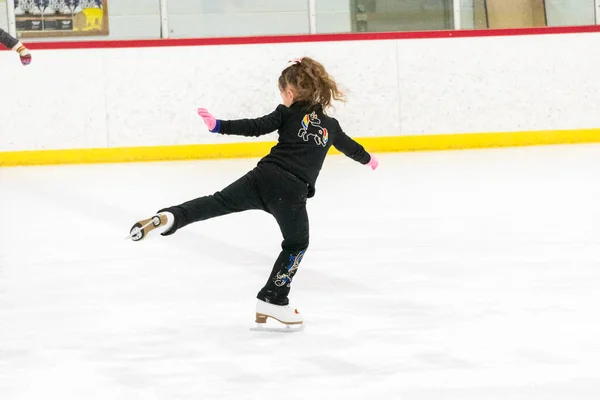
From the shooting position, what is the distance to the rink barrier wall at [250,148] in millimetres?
9961

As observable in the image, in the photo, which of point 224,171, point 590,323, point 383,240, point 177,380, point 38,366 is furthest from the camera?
point 224,171

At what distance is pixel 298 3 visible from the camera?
34.2 feet

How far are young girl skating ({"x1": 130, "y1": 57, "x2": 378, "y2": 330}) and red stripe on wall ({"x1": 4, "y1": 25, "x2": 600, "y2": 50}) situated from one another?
7.19m

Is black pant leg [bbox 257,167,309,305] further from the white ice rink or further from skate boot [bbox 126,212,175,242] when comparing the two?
skate boot [bbox 126,212,175,242]

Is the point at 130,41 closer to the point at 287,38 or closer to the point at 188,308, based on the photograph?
the point at 287,38

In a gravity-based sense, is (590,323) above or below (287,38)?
below

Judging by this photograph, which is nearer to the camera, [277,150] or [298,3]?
[277,150]

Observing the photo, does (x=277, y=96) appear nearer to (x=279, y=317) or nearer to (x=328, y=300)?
(x=328, y=300)

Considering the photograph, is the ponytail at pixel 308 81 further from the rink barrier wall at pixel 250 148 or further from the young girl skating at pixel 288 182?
the rink barrier wall at pixel 250 148

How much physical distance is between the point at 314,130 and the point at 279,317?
575mm

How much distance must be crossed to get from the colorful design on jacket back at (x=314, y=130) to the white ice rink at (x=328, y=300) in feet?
1.83

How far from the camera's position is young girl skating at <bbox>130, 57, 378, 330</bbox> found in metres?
3.11

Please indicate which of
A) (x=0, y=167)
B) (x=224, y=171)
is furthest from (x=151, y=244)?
(x=0, y=167)

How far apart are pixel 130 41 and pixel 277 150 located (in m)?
7.24
